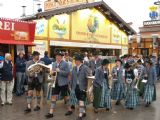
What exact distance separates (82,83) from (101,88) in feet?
4.37

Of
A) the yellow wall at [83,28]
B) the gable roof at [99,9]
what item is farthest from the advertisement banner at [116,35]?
the gable roof at [99,9]

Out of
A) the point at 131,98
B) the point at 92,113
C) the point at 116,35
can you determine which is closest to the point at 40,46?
the point at 131,98

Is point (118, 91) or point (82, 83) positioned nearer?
point (82, 83)

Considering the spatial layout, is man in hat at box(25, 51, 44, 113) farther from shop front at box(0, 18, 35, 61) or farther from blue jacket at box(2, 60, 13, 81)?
shop front at box(0, 18, 35, 61)

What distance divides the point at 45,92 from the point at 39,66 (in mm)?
2802

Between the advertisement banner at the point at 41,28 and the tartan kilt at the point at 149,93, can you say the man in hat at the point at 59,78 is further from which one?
the advertisement banner at the point at 41,28

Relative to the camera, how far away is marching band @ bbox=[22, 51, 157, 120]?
9.98 m

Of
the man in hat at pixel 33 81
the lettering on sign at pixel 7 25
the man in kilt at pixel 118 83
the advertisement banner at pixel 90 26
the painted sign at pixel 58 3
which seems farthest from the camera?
the painted sign at pixel 58 3

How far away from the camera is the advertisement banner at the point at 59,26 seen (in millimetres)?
18391

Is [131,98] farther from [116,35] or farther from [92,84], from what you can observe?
[116,35]

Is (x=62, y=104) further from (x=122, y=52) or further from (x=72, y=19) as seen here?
(x=122, y=52)

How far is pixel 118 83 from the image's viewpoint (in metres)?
12.4

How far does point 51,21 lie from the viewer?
1836cm

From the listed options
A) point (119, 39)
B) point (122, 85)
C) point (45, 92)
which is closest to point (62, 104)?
point (45, 92)
